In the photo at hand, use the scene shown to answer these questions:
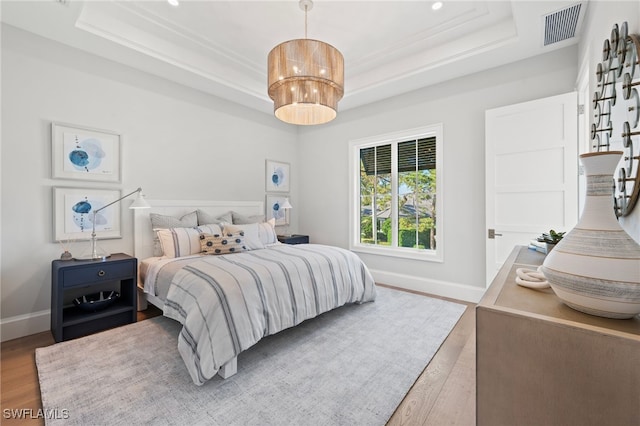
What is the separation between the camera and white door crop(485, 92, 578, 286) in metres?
2.58

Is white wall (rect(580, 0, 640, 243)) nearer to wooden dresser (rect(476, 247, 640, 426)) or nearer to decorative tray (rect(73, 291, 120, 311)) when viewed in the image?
wooden dresser (rect(476, 247, 640, 426))

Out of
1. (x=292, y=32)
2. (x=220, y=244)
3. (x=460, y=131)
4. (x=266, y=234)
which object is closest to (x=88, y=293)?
(x=220, y=244)

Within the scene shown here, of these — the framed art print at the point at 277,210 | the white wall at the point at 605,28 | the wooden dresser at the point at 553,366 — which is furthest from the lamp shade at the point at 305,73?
the framed art print at the point at 277,210

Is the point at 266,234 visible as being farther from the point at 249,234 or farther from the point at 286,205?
the point at 286,205

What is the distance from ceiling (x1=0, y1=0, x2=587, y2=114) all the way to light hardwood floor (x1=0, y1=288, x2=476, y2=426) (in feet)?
9.29

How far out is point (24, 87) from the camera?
255cm

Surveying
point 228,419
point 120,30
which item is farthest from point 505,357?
point 120,30

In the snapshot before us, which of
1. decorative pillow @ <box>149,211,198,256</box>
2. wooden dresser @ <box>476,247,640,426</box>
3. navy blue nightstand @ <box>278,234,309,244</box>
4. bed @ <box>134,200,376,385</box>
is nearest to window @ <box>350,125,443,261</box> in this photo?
navy blue nightstand @ <box>278,234,309,244</box>

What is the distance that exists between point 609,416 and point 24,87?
425 cm

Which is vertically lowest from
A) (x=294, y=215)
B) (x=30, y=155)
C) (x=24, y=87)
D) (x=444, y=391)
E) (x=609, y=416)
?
(x=444, y=391)

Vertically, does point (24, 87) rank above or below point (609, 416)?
above

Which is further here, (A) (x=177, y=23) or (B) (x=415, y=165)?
(B) (x=415, y=165)

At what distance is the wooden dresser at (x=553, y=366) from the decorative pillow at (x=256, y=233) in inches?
112

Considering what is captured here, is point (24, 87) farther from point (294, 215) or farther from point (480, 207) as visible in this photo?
point (480, 207)
